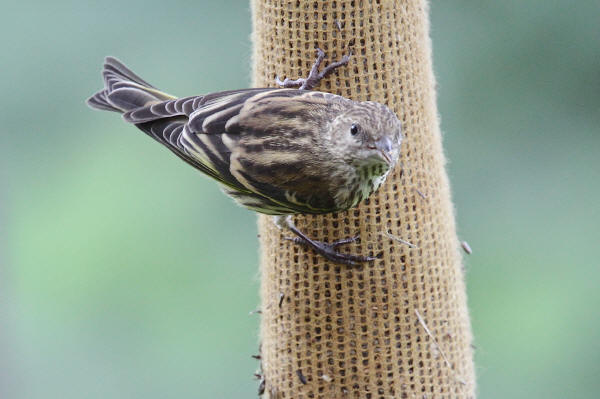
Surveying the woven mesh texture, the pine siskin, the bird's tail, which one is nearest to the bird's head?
the pine siskin

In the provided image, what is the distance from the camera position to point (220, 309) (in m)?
9.05

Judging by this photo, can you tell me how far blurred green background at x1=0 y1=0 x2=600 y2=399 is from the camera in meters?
8.92

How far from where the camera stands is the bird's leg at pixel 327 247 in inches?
221

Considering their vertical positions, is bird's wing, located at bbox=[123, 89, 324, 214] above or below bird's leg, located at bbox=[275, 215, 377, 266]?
above

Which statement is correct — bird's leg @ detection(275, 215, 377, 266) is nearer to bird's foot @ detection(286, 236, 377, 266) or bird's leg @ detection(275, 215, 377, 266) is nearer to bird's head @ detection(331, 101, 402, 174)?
bird's foot @ detection(286, 236, 377, 266)

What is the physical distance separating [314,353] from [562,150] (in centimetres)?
414

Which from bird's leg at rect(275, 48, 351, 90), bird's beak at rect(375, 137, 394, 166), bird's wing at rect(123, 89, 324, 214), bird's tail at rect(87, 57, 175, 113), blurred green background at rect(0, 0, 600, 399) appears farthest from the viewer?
blurred green background at rect(0, 0, 600, 399)

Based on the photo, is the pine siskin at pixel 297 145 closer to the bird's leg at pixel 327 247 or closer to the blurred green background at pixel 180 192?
the bird's leg at pixel 327 247

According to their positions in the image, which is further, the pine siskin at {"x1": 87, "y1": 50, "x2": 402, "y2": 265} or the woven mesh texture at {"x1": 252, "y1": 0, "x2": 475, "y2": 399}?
the woven mesh texture at {"x1": 252, "y1": 0, "x2": 475, "y2": 399}

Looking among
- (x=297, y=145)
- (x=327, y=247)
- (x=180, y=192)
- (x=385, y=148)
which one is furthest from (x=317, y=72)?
(x=180, y=192)

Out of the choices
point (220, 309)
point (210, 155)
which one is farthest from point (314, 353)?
point (220, 309)

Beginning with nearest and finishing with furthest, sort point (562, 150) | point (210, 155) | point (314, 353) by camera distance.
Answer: point (210, 155), point (314, 353), point (562, 150)

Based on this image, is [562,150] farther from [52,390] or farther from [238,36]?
[52,390]

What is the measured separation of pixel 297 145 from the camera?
5273 mm
